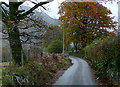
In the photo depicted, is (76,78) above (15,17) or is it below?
below

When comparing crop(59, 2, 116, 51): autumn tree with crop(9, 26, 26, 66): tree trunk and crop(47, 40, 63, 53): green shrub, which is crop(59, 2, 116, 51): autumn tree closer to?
crop(47, 40, 63, 53): green shrub

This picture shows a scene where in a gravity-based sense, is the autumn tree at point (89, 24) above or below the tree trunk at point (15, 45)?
above

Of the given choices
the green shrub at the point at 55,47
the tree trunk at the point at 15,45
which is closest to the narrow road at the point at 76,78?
the tree trunk at the point at 15,45

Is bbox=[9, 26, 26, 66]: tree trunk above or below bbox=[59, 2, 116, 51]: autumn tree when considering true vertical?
below

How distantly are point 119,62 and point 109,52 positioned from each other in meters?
1.65

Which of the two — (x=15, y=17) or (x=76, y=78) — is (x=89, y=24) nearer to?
(x=76, y=78)

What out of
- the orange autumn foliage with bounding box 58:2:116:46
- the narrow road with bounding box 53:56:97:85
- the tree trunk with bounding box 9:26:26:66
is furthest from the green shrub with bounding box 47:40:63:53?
the tree trunk with bounding box 9:26:26:66

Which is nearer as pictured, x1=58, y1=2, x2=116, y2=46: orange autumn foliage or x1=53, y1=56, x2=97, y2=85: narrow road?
x1=53, y1=56, x2=97, y2=85: narrow road

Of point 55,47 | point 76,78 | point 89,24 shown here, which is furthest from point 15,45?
point 55,47

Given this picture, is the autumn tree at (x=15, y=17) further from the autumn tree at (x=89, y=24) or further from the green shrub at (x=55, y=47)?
the green shrub at (x=55, y=47)

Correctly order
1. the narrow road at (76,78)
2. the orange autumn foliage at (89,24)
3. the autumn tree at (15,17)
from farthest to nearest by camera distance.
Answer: the orange autumn foliage at (89,24)
the narrow road at (76,78)
the autumn tree at (15,17)

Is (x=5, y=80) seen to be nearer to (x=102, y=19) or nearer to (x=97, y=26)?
(x=102, y=19)

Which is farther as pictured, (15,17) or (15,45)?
(15,45)

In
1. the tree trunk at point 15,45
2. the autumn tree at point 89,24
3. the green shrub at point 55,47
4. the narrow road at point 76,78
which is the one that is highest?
the autumn tree at point 89,24
